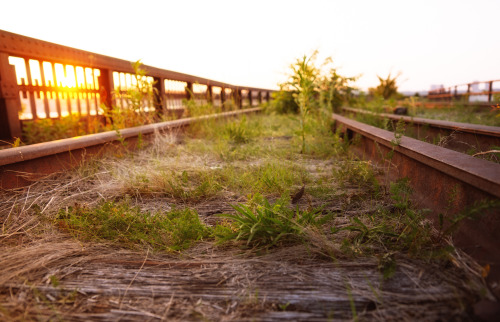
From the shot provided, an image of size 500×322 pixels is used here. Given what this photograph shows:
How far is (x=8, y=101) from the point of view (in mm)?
3527

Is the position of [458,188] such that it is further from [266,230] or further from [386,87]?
[386,87]

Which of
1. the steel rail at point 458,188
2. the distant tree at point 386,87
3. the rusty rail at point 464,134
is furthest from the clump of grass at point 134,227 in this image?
the distant tree at point 386,87

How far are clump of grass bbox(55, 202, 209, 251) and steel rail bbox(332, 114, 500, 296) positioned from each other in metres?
1.34

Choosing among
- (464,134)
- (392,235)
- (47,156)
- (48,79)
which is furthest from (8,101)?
(464,134)

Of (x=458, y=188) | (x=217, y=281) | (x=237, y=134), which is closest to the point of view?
(x=217, y=281)

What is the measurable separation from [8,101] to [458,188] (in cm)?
445

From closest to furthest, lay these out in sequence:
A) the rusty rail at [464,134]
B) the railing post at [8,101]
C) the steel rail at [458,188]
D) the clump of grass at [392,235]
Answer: the steel rail at [458,188] < the clump of grass at [392,235] < the rusty rail at [464,134] < the railing post at [8,101]

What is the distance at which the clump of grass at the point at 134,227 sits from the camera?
1.73 metres

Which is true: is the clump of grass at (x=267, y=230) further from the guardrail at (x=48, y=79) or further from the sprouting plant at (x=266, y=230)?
the guardrail at (x=48, y=79)

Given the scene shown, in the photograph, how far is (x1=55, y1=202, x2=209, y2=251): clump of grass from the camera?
1.73 meters

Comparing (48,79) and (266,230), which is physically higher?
(48,79)

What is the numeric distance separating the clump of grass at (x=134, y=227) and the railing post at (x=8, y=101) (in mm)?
2316

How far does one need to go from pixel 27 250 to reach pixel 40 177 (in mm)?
1293

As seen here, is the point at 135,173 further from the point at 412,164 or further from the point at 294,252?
the point at 412,164
